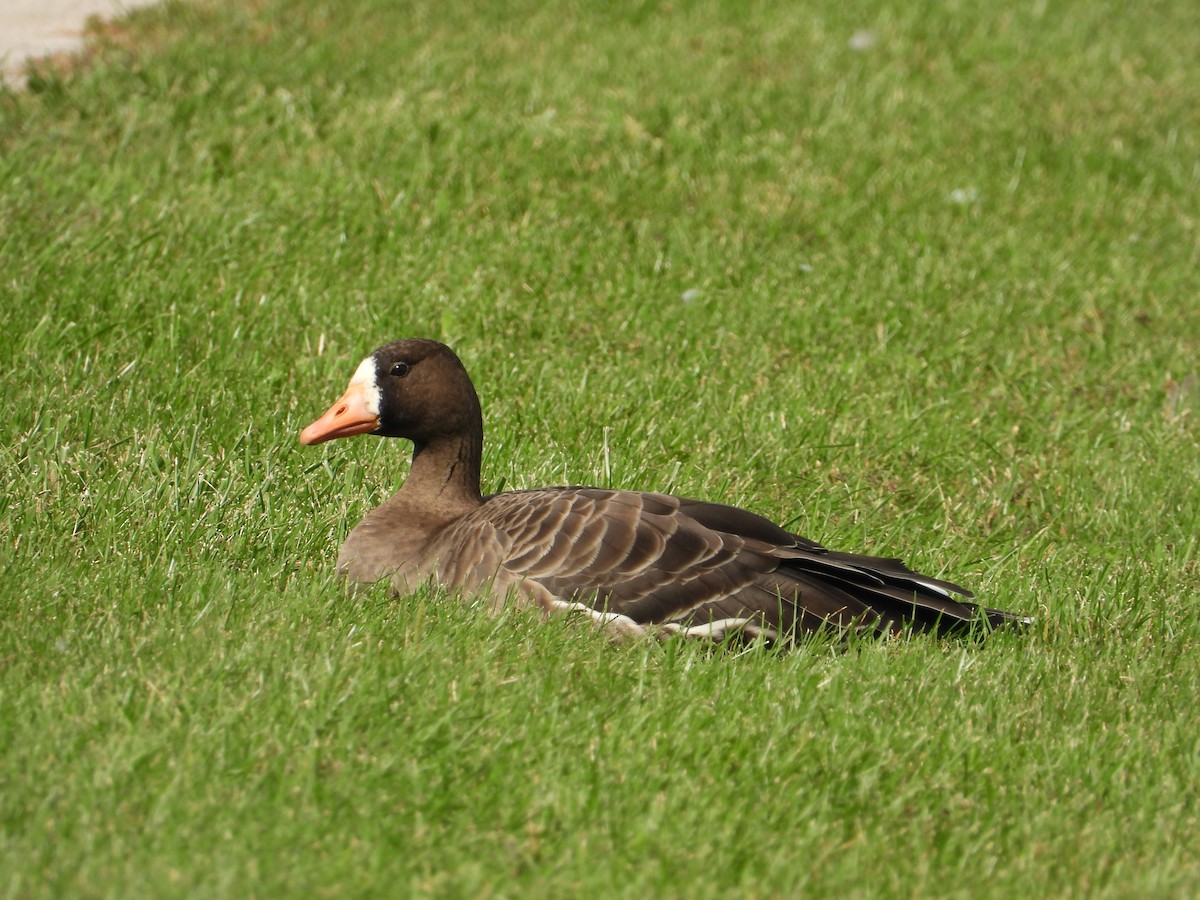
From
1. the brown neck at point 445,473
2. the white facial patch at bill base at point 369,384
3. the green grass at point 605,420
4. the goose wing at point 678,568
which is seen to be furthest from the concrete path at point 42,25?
the goose wing at point 678,568

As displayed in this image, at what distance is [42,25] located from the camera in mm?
9281

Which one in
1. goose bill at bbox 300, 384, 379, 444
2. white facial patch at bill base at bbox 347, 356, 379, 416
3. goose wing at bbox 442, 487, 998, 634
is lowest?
goose wing at bbox 442, 487, 998, 634

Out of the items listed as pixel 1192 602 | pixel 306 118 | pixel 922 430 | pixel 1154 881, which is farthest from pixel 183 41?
pixel 1154 881

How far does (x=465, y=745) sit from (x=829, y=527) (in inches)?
91.5

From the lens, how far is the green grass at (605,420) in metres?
3.50

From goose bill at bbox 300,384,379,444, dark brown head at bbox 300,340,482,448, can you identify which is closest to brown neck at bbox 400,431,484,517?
dark brown head at bbox 300,340,482,448

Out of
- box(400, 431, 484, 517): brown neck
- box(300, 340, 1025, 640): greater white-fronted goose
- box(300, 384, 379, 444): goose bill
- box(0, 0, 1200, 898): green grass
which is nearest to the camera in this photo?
box(0, 0, 1200, 898): green grass

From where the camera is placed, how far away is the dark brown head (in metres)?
5.03

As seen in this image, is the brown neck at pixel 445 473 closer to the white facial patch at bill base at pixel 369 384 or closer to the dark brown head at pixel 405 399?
the dark brown head at pixel 405 399

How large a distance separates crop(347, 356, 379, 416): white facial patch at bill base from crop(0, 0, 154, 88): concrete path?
4.33 m

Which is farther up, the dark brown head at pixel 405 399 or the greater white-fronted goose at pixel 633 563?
the dark brown head at pixel 405 399

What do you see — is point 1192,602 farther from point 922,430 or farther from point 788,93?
point 788,93

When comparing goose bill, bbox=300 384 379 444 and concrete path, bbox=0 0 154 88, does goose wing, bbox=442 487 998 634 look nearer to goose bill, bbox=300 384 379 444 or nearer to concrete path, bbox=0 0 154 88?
goose bill, bbox=300 384 379 444

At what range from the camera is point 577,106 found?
8758 millimetres
